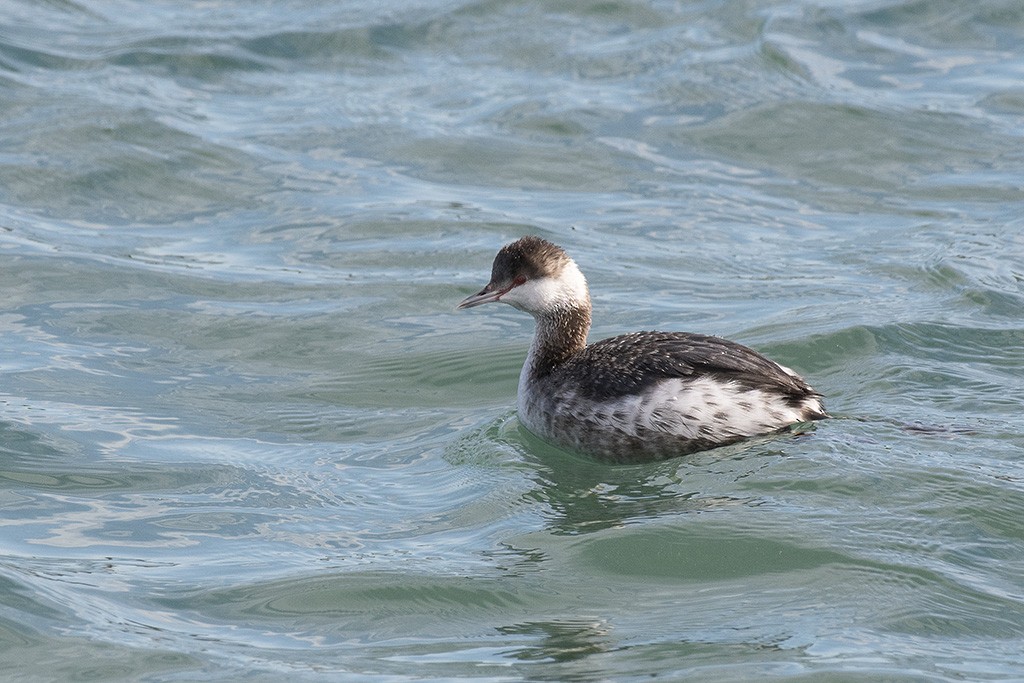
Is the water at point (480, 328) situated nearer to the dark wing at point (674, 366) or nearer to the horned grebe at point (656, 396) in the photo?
the horned grebe at point (656, 396)

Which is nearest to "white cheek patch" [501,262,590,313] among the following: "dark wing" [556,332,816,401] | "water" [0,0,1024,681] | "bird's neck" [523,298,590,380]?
"bird's neck" [523,298,590,380]

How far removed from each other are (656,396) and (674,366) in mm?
164

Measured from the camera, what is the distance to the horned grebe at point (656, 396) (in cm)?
751

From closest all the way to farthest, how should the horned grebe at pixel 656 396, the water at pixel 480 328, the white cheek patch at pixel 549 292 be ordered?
the water at pixel 480 328 → the horned grebe at pixel 656 396 → the white cheek patch at pixel 549 292

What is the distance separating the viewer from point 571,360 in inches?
323

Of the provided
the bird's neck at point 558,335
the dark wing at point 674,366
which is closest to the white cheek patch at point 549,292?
the bird's neck at point 558,335

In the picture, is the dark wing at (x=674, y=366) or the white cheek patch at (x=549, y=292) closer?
the dark wing at (x=674, y=366)

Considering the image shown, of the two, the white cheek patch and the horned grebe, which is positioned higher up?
the white cheek patch

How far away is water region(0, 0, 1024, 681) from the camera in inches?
243

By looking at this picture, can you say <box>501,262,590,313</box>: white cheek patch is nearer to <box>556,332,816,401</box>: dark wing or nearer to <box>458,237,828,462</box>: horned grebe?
<box>458,237,828,462</box>: horned grebe

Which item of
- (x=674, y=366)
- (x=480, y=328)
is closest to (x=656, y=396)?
(x=674, y=366)

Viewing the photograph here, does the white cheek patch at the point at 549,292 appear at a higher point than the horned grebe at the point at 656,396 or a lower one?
higher

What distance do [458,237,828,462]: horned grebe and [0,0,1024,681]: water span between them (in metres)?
0.15

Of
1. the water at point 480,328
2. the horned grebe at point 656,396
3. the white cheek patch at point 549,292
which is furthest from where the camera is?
the white cheek patch at point 549,292
